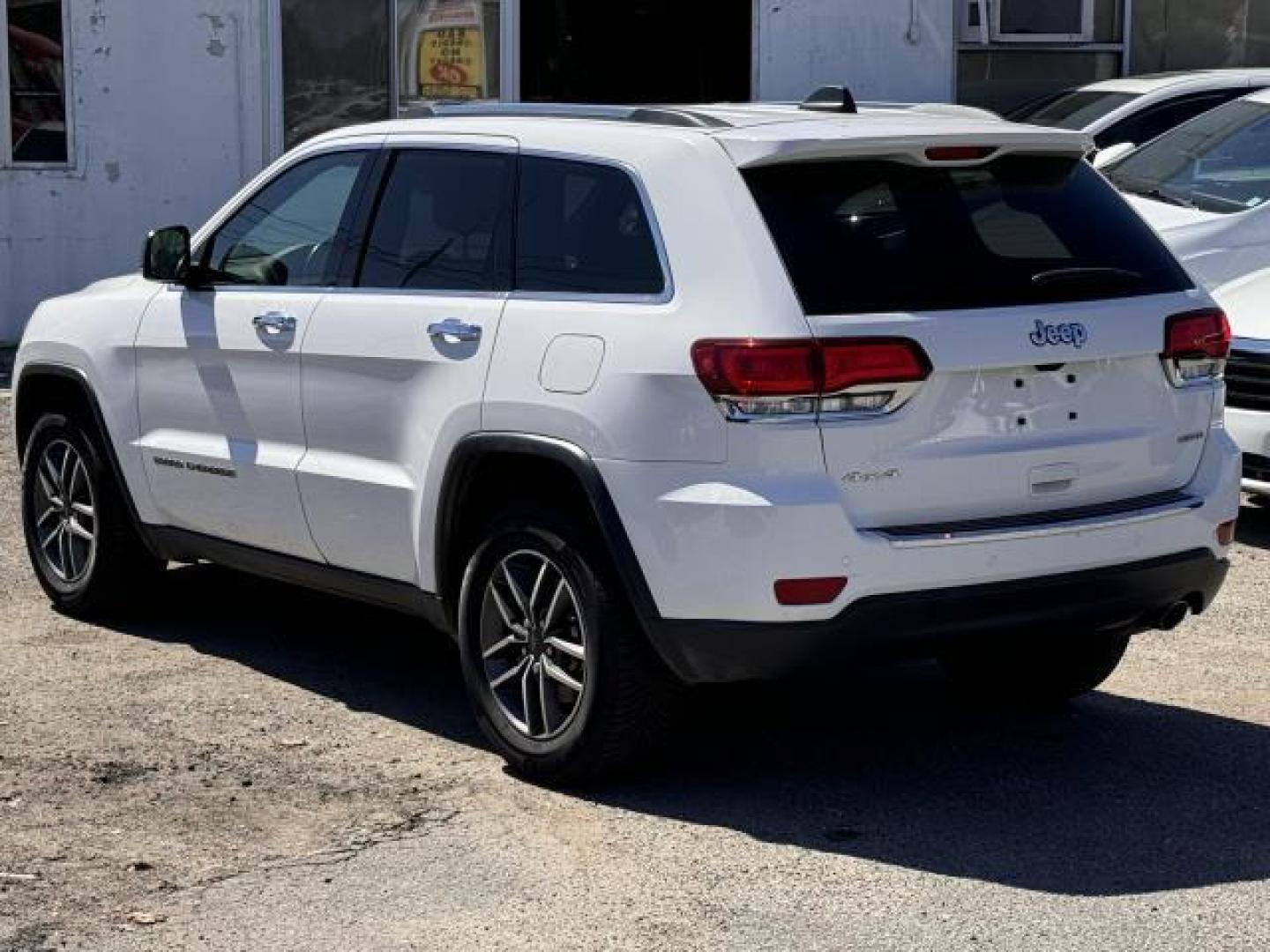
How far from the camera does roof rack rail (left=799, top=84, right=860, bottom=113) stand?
6.71 meters

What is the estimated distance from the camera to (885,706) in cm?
721

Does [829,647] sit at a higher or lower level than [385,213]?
lower

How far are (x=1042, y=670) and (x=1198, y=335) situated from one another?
1.22 metres

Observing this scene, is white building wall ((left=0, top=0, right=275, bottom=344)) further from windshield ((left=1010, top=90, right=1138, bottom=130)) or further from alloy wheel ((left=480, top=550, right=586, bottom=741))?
alloy wheel ((left=480, top=550, right=586, bottom=741))

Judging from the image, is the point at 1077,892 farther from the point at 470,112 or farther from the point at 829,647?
the point at 470,112

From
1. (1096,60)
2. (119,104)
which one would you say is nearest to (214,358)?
(119,104)

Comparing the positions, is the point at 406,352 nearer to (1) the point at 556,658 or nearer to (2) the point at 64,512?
A: (1) the point at 556,658

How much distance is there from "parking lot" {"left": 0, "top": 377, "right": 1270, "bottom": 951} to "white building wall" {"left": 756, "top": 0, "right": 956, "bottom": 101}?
9979 mm

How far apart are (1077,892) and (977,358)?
4.27 ft

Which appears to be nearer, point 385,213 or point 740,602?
point 740,602

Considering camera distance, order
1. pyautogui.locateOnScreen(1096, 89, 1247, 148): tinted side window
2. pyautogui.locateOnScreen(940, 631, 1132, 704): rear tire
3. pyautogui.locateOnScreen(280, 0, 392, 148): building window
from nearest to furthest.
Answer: pyautogui.locateOnScreen(940, 631, 1132, 704): rear tire
pyautogui.locateOnScreen(1096, 89, 1247, 148): tinted side window
pyautogui.locateOnScreen(280, 0, 392, 148): building window

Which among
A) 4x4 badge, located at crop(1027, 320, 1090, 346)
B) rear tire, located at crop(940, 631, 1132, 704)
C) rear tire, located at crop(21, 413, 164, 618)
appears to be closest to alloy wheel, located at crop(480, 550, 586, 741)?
rear tire, located at crop(940, 631, 1132, 704)

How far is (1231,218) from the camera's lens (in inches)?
450

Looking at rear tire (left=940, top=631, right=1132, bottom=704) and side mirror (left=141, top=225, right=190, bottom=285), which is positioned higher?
side mirror (left=141, top=225, right=190, bottom=285)
